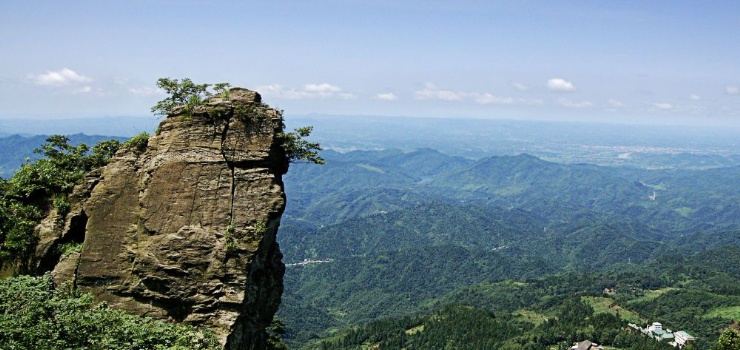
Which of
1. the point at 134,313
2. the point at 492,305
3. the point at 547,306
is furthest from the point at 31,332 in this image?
the point at 492,305

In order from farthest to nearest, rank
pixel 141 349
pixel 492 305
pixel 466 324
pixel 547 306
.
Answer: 1. pixel 492 305
2. pixel 547 306
3. pixel 466 324
4. pixel 141 349

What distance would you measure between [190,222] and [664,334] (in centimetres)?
13430

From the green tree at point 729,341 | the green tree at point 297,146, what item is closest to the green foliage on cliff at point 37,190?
the green tree at point 297,146

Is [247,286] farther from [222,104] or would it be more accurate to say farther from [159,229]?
[222,104]

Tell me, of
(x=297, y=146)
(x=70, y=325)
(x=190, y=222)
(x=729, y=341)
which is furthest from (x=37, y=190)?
(x=729, y=341)

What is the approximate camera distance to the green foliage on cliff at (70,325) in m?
17.6

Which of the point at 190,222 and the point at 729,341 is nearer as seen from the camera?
the point at 190,222

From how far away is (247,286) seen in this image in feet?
77.8

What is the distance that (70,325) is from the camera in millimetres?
18406

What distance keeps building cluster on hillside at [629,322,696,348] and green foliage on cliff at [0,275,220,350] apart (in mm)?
124438

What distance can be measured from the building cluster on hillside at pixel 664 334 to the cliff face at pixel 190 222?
4759 inches

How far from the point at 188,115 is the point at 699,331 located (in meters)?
153

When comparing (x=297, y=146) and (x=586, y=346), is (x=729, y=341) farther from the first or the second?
(x=586, y=346)

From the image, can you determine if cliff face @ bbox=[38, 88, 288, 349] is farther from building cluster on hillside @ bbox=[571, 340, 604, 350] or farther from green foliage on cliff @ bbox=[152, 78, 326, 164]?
building cluster on hillside @ bbox=[571, 340, 604, 350]
